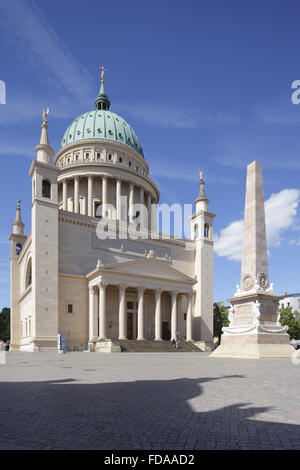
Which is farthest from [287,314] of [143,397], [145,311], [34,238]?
[143,397]

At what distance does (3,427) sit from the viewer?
240 inches

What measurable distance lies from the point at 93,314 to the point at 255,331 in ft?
86.6

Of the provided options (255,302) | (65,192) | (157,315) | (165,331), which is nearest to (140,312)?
(157,315)

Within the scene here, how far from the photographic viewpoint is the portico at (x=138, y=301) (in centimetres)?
4625

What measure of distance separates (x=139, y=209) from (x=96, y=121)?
19.9 meters

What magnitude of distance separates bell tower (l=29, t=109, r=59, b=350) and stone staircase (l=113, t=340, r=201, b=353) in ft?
27.7

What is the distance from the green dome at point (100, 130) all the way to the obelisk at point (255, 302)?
158 feet

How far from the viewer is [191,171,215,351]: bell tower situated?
56719mm

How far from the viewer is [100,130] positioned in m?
71.5

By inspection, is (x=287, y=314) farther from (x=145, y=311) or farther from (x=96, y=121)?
(x=96, y=121)

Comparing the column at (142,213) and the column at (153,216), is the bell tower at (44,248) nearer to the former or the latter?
the column at (142,213)

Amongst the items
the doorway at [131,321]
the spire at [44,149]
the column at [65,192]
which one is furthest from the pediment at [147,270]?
the column at [65,192]

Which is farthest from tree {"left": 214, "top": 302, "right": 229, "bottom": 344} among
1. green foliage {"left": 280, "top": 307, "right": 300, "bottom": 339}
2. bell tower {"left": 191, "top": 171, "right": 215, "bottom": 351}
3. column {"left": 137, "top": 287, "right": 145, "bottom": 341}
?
column {"left": 137, "top": 287, "right": 145, "bottom": 341}

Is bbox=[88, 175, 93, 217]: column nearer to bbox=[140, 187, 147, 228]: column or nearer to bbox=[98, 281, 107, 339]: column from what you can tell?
bbox=[140, 187, 147, 228]: column
